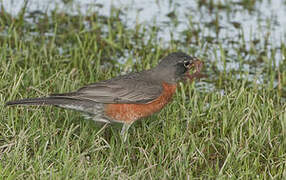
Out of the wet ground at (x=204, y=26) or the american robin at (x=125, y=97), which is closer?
the american robin at (x=125, y=97)

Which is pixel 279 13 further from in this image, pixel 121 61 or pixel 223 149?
pixel 223 149

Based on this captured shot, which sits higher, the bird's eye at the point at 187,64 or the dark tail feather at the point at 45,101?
the bird's eye at the point at 187,64

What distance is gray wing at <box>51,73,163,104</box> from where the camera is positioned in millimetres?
5281

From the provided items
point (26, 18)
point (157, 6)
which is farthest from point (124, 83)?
point (157, 6)

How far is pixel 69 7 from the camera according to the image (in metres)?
9.02

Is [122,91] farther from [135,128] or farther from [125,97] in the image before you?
[135,128]

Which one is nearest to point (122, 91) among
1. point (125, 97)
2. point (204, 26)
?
point (125, 97)

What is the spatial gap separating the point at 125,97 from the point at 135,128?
492 mm

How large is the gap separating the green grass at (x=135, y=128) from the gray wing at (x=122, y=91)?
0.28 metres

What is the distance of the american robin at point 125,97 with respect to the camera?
5234 millimetres

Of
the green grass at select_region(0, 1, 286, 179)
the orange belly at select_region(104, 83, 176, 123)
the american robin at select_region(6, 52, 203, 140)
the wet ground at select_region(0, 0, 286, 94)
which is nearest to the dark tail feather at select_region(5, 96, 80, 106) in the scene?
the american robin at select_region(6, 52, 203, 140)

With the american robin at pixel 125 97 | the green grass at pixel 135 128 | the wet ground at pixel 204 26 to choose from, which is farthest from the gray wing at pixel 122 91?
the wet ground at pixel 204 26

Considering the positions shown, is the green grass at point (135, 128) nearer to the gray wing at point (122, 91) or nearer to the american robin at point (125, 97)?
the american robin at point (125, 97)

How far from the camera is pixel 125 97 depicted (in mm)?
5363
